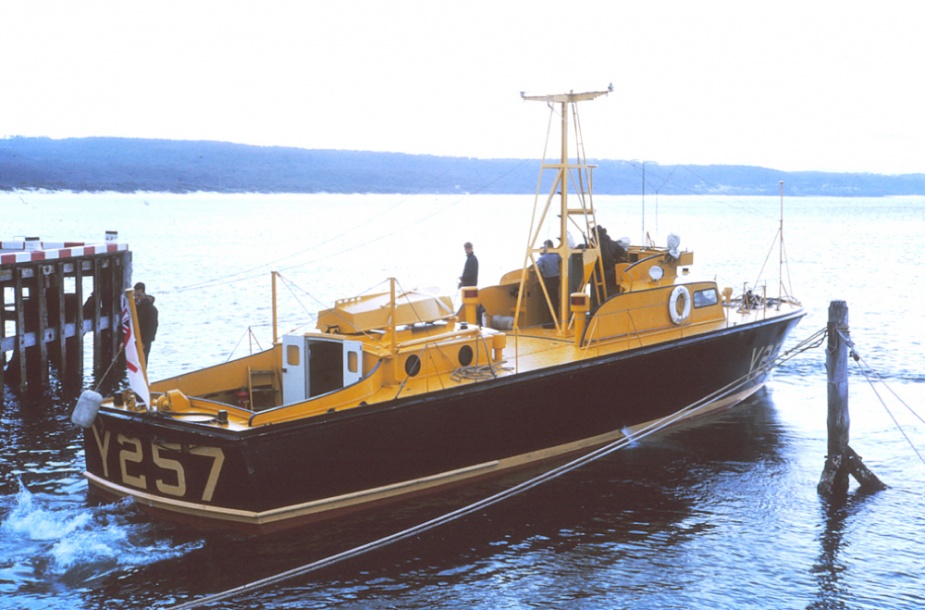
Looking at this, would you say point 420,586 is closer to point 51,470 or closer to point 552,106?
point 51,470

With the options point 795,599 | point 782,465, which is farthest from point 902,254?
point 795,599

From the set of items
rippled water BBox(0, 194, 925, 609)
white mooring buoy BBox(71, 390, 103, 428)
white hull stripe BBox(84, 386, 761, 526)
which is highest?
white mooring buoy BBox(71, 390, 103, 428)

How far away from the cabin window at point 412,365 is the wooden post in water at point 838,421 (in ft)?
19.5

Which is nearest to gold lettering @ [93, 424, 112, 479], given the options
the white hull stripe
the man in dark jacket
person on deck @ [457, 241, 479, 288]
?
the white hull stripe

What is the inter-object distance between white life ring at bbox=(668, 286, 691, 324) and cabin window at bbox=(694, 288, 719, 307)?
39 cm

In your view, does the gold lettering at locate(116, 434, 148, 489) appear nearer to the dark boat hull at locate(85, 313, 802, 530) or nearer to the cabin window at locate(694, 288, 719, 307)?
the dark boat hull at locate(85, 313, 802, 530)

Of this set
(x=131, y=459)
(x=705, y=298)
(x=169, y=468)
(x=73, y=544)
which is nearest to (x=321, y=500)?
(x=169, y=468)

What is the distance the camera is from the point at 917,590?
35.9ft

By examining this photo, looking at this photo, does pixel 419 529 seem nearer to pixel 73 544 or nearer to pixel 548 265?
pixel 73 544

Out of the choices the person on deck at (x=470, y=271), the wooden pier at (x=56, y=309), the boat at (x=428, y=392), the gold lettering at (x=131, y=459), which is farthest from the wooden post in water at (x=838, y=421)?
the wooden pier at (x=56, y=309)

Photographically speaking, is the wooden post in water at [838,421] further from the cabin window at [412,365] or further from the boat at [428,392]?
the cabin window at [412,365]

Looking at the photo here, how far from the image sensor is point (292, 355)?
43.6 feet

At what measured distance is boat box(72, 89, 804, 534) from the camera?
455 inches

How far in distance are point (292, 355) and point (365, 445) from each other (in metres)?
2.07
